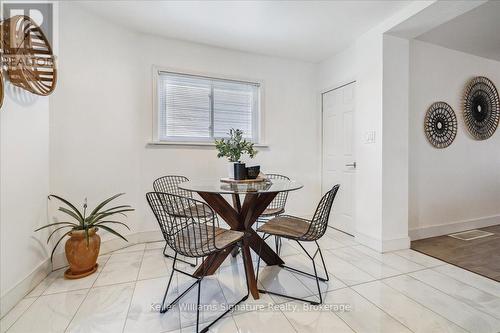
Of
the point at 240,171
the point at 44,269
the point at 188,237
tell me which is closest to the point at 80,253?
the point at 44,269

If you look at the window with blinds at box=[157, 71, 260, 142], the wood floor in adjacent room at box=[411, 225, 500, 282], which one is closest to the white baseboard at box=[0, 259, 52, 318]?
the window with blinds at box=[157, 71, 260, 142]

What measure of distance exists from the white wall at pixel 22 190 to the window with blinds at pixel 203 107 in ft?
3.96

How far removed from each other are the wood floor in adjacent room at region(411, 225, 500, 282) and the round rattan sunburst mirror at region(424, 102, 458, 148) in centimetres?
125

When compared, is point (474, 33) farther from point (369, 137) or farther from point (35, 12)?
point (35, 12)

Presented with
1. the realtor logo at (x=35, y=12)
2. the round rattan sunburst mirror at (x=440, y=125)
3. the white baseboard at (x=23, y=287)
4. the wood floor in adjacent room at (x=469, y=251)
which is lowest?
the wood floor in adjacent room at (x=469, y=251)

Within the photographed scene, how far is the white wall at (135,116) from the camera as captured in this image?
232 cm

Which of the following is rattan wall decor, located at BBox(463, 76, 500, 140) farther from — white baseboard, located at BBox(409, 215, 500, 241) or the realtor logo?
the realtor logo

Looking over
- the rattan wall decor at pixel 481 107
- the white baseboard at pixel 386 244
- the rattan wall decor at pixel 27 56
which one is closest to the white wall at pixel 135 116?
the rattan wall decor at pixel 27 56

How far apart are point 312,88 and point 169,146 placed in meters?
2.38

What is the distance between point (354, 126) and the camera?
10.2 feet

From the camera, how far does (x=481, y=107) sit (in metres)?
3.45

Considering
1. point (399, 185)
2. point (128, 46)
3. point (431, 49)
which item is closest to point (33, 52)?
point (128, 46)

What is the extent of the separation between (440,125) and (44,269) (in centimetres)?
474

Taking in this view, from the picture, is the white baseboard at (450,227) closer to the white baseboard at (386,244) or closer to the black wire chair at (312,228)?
the white baseboard at (386,244)
